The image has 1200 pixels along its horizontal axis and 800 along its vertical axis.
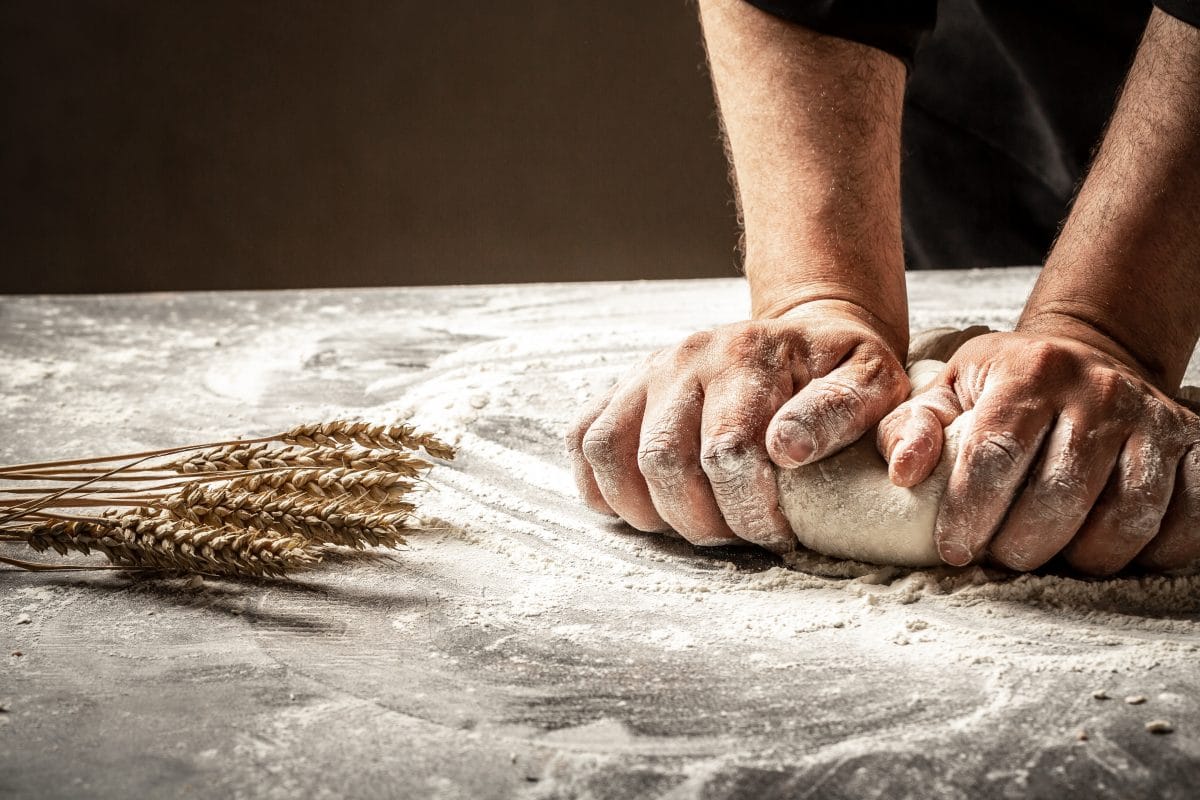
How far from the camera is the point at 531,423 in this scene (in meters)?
1.23

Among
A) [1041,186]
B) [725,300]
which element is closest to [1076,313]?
[725,300]

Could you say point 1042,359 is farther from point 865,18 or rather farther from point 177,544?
point 177,544

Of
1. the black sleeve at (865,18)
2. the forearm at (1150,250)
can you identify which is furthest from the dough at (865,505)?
the black sleeve at (865,18)

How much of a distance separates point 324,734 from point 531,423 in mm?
646

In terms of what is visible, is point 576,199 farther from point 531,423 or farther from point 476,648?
point 476,648

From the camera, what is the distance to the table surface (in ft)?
1.86

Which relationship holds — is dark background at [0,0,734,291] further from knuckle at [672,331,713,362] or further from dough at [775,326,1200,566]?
dough at [775,326,1200,566]

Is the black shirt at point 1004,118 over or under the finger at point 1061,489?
over

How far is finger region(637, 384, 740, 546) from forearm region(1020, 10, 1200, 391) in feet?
1.14

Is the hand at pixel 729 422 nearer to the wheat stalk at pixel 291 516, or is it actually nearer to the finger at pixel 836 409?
the finger at pixel 836 409

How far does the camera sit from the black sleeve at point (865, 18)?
1.17 m

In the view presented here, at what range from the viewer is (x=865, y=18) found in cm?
119

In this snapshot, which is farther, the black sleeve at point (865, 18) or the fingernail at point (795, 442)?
the black sleeve at point (865, 18)

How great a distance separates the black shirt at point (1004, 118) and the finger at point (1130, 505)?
38.8 inches
